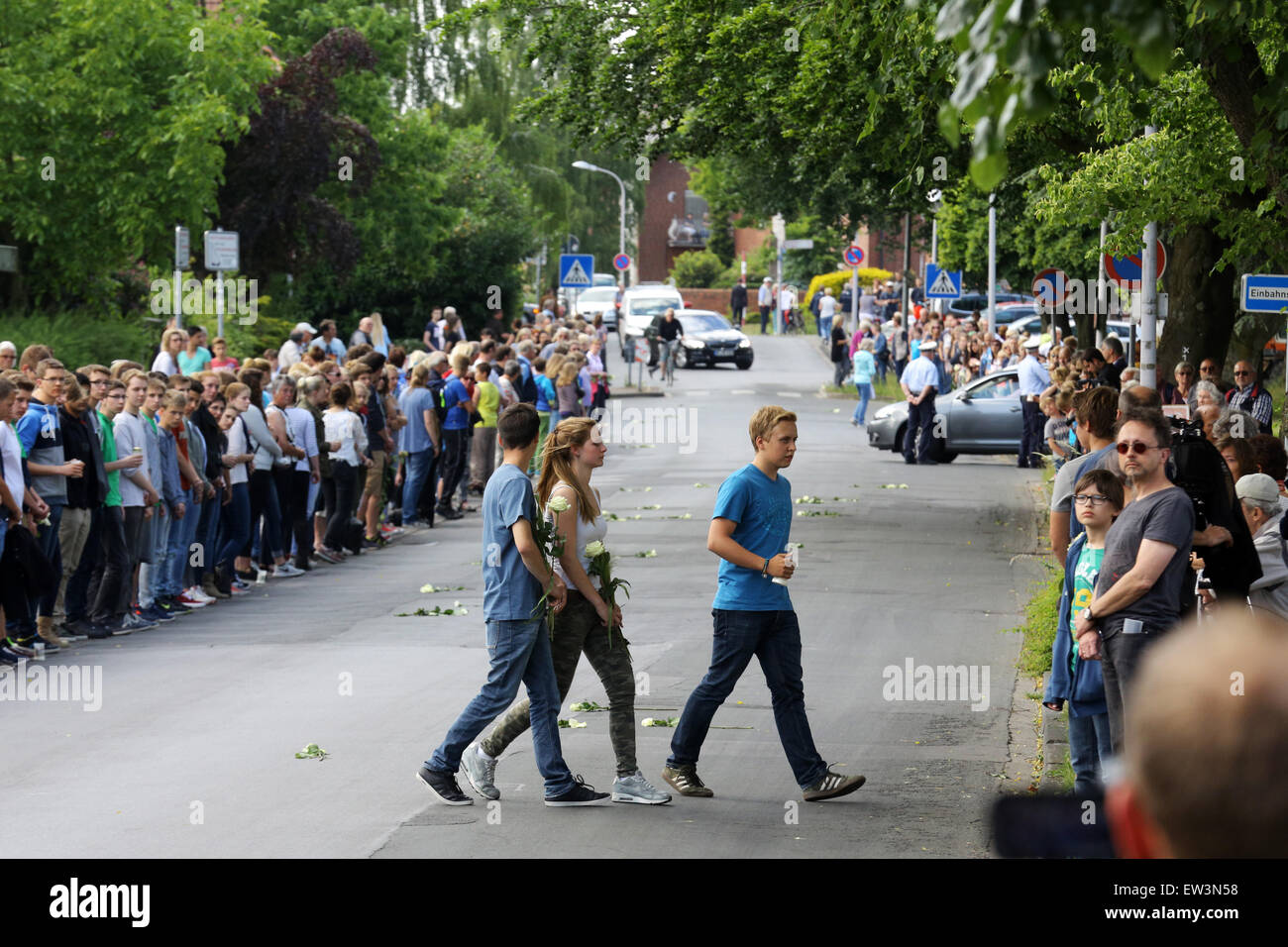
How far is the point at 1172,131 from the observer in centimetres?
1452

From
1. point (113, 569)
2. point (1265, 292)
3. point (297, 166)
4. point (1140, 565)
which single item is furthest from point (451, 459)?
point (297, 166)

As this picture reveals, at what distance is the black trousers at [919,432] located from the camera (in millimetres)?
28375

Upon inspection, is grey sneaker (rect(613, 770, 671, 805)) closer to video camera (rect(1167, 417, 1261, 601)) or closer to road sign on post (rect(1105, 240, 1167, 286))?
video camera (rect(1167, 417, 1261, 601))

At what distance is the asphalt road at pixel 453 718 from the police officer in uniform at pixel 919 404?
8442 mm

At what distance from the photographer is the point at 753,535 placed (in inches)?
331

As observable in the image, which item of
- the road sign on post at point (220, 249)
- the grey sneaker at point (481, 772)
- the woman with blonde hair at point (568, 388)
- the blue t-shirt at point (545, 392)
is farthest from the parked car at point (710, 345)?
the grey sneaker at point (481, 772)

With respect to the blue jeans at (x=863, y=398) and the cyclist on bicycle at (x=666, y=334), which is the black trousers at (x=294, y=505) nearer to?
the blue jeans at (x=863, y=398)

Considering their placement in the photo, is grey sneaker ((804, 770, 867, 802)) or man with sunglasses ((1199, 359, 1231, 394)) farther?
man with sunglasses ((1199, 359, 1231, 394))

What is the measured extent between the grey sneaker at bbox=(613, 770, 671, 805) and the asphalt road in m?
0.08

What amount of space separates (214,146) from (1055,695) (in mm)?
19424

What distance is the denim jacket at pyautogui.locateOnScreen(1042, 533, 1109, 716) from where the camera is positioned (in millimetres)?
7707

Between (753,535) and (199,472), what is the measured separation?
24.8 ft

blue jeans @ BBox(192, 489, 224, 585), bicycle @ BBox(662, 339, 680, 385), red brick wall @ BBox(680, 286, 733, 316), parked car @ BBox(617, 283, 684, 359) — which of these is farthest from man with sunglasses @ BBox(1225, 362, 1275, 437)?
red brick wall @ BBox(680, 286, 733, 316)
